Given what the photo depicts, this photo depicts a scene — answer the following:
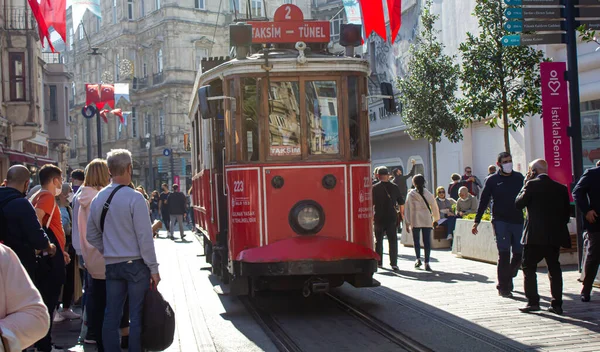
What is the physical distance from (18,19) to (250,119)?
2155 centimetres

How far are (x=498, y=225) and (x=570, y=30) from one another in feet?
10.7

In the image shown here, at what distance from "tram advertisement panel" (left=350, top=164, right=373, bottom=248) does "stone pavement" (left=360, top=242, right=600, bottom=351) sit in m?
1.09

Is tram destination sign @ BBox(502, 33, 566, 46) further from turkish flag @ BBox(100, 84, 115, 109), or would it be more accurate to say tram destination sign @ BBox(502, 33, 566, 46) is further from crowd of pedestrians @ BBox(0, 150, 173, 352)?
turkish flag @ BBox(100, 84, 115, 109)

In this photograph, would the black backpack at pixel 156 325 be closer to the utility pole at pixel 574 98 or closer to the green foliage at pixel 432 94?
the utility pole at pixel 574 98

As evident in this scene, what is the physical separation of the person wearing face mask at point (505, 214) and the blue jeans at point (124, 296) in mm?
5501

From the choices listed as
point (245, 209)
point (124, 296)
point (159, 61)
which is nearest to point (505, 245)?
point (245, 209)

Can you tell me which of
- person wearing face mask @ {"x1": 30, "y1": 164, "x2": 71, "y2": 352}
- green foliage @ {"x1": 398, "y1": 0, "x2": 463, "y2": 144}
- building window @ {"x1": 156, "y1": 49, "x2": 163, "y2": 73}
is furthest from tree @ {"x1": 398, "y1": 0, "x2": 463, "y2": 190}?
building window @ {"x1": 156, "y1": 49, "x2": 163, "y2": 73}

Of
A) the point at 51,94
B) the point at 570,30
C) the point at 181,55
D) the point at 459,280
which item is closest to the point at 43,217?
the point at 459,280

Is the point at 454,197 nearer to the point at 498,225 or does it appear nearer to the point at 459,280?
the point at 459,280

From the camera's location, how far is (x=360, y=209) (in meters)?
9.83

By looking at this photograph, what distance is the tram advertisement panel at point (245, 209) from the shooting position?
378 inches

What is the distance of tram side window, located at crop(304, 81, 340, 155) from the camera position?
9773mm

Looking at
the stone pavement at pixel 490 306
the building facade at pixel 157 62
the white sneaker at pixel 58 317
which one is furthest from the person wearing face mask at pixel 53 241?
the building facade at pixel 157 62

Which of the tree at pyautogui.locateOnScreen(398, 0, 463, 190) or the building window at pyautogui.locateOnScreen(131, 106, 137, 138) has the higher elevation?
the building window at pyautogui.locateOnScreen(131, 106, 137, 138)
